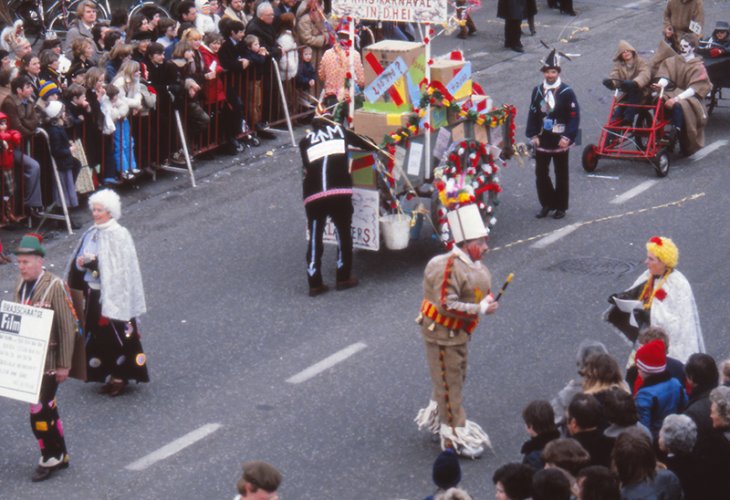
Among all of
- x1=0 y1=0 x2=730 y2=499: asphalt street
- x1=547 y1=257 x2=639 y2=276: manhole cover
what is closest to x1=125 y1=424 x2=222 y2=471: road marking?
x1=0 y1=0 x2=730 y2=499: asphalt street

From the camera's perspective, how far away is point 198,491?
34.0 feet

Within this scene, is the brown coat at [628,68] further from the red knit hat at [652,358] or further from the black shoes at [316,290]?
the red knit hat at [652,358]

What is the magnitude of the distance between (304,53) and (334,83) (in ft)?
3.04

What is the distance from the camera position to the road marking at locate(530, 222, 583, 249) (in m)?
15.6

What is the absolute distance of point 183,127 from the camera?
18.1 meters

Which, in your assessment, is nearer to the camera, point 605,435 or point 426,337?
point 605,435

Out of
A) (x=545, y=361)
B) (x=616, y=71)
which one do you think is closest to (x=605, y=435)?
(x=545, y=361)

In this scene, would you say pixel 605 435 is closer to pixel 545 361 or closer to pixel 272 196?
pixel 545 361

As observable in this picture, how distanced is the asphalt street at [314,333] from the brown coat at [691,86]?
0.33 meters

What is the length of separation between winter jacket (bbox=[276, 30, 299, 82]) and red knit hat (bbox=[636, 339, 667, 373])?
10784 mm

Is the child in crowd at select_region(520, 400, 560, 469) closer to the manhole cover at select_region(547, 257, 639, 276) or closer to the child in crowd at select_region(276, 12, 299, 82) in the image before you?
the manhole cover at select_region(547, 257, 639, 276)

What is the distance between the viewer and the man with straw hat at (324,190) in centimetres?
1386

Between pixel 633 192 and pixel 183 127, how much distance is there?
210 inches

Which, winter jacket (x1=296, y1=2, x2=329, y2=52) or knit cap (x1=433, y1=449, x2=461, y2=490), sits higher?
knit cap (x1=433, y1=449, x2=461, y2=490)
